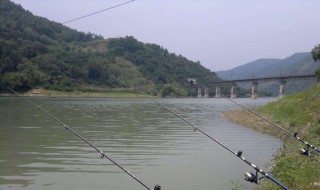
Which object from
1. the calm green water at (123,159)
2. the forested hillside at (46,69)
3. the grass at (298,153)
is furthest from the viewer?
the forested hillside at (46,69)

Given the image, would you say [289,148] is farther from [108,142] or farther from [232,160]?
[108,142]

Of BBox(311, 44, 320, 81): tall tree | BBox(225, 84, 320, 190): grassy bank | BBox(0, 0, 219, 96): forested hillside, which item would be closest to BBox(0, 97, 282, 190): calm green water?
BBox(225, 84, 320, 190): grassy bank

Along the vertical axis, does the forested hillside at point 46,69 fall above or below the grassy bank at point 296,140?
above

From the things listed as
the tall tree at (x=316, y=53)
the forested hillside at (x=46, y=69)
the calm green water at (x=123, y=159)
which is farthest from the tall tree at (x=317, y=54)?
the forested hillside at (x=46, y=69)

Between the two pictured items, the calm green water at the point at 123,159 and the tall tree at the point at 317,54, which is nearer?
the calm green water at the point at 123,159

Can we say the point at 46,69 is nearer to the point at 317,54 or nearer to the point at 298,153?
the point at 317,54

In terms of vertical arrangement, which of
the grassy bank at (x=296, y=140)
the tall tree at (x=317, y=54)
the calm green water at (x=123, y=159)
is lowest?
the calm green water at (x=123, y=159)

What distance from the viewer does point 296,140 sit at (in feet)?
65.8

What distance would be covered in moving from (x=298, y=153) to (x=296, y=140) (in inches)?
220

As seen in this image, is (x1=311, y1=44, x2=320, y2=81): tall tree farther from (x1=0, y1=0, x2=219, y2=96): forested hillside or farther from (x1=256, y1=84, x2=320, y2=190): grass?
(x1=0, y1=0, x2=219, y2=96): forested hillside

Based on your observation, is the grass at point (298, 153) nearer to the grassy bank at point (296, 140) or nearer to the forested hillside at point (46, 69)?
the grassy bank at point (296, 140)

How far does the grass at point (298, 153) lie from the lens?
32.6 ft

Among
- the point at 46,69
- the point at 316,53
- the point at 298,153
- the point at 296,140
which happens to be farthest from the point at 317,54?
the point at 46,69

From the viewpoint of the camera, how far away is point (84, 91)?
5192 inches
